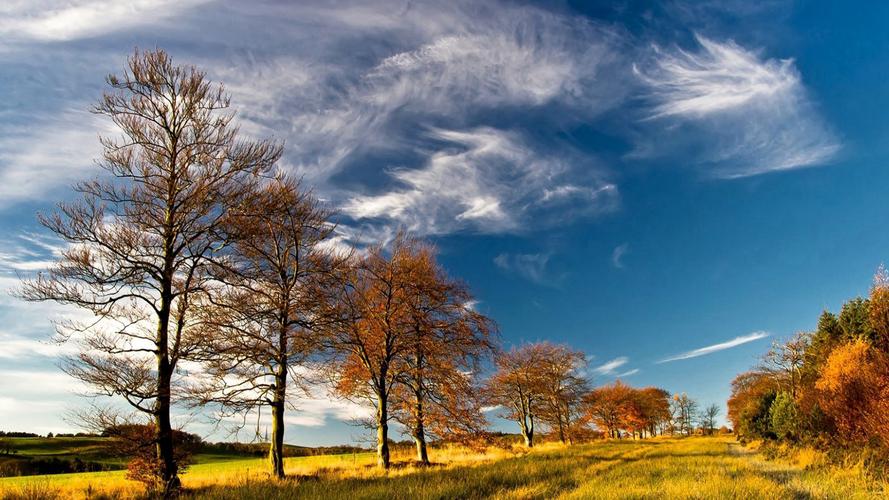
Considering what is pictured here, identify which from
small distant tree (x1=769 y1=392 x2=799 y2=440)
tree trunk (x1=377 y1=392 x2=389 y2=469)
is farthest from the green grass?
small distant tree (x1=769 y1=392 x2=799 y2=440)

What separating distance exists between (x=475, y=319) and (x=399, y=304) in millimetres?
3697

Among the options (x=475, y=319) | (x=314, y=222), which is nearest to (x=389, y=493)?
(x=314, y=222)

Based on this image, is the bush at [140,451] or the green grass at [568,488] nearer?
the green grass at [568,488]

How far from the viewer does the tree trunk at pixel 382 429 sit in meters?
20.6

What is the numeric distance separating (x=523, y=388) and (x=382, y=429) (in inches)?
1015

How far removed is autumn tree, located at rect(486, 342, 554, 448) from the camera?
142 feet

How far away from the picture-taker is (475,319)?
891 inches

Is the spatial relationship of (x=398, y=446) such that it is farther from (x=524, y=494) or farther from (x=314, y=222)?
(x=524, y=494)

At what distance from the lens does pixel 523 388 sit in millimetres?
44469

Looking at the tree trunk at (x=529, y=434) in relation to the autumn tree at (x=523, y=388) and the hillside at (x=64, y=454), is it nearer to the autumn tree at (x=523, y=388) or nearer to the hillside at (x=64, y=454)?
the autumn tree at (x=523, y=388)

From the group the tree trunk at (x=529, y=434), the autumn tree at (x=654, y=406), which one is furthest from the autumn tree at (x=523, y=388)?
the autumn tree at (x=654, y=406)

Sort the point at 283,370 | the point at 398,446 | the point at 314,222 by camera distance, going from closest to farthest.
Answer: the point at 283,370, the point at 314,222, the point at 398,446

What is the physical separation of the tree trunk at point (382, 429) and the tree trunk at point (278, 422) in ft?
16.5

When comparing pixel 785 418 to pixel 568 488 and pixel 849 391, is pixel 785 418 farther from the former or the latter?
pixel 568 488
